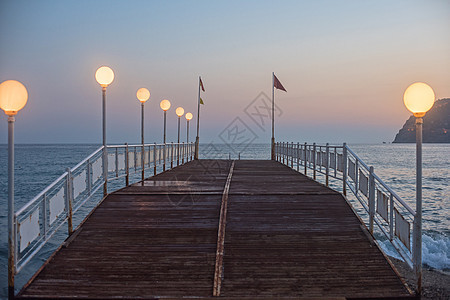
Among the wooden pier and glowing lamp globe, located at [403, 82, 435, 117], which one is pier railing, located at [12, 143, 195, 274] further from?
glowing lamp globe, located at [403, 82, 435, 117]

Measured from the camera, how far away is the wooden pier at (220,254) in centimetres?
517

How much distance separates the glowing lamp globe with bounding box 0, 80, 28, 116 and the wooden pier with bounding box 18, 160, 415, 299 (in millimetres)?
2433

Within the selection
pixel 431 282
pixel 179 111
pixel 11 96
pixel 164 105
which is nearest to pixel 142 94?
pixel 164 105

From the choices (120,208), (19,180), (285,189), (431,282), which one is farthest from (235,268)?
(19,180)

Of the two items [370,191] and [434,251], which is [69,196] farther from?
[434,251]

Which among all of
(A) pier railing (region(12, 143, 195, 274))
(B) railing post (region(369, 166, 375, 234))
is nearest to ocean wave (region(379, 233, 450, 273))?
(B) railing post (region(369, 166, 375, 234))

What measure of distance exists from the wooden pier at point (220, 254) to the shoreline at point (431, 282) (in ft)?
12.2

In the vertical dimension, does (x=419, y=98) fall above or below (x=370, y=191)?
above

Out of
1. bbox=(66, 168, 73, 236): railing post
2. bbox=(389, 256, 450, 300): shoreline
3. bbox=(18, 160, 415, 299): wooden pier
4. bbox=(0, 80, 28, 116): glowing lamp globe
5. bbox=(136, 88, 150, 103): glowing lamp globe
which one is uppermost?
bbox=(136, 88, 150, 103): glowing lamp globe

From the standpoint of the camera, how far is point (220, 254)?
597cm

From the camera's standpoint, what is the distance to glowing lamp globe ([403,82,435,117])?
17.4ft

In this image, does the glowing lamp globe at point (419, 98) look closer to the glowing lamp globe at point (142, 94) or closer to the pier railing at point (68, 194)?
the pier railing at point (68, 194)

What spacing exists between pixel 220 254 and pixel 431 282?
8331mm

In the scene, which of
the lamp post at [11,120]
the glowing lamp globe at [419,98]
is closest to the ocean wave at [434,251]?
the glowing lamp globe at [419,98]
